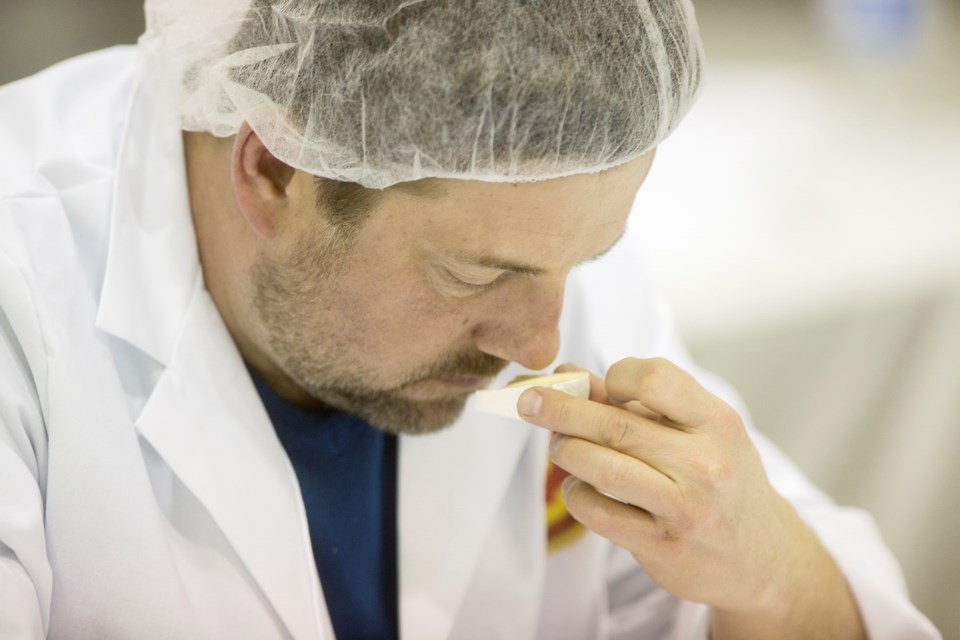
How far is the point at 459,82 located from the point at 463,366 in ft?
1.14

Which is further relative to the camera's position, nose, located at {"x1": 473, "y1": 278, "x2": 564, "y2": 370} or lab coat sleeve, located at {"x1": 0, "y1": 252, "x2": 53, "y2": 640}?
nose, located at {"x1": 473, "y1": 278, "x2": 564, "y2": 370}

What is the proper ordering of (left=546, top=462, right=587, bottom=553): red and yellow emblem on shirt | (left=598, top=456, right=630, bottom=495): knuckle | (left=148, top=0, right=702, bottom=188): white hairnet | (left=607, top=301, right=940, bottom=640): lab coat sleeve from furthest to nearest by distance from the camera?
(left=546, top=462, right=587, bottom=553): red and yellow emblem on shirt
(left=607, top=301, right=940, bottom=640): lab coat sleeve
(left=598, top=456, right=630, bottom=495): knuckle
(left=148, top=0, right=702, bottom=188): white hairnet

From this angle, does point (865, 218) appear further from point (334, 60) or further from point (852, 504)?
point (334, 60)

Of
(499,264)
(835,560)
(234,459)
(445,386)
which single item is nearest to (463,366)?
(445,386)

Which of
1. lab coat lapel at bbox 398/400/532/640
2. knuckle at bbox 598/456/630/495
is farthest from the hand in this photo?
lab coat lapel at bbox 398/400/532/640

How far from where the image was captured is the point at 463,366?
108cm

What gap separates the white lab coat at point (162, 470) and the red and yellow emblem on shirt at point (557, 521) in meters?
0.01

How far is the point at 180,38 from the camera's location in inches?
40.0

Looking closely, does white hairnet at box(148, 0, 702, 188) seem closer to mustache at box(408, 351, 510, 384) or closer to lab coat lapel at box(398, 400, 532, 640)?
mustache at box(408, 351, 510, 384)

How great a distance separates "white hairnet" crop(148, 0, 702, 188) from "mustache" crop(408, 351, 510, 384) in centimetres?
23

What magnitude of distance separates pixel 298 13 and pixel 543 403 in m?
0.45

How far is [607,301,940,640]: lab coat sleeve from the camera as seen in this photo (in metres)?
1.19

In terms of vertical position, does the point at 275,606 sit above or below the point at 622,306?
below

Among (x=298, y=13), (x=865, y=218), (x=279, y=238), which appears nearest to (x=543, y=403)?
(x=279, y=238)
